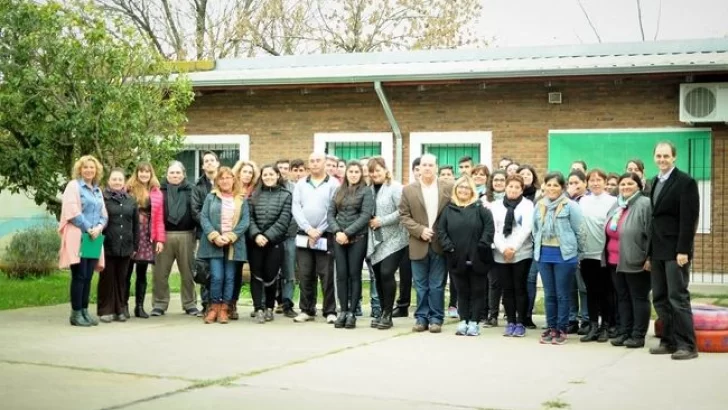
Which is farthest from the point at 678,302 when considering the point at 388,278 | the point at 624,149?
the point at 624,149

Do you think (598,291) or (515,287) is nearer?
(598,291)

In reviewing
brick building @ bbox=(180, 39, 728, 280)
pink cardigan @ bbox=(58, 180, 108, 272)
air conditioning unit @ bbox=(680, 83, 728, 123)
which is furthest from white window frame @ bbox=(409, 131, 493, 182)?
pink cardigan @ bbox=(58, 180, 108, 272)

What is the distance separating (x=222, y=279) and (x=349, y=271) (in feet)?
4.92

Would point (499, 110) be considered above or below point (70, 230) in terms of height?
above

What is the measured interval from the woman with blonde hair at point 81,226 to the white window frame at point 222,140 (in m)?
7.71

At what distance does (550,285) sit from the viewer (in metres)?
10.2

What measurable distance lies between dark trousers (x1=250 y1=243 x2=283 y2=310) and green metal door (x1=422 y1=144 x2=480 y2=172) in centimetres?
640

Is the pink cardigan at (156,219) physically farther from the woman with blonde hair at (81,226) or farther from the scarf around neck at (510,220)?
the scarf around neck at (510,220)

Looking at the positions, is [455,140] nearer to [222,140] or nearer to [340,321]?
[222,140]

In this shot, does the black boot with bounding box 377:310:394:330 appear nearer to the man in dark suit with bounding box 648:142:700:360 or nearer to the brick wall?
the man in dark suit with bounding box 648:142:700:360

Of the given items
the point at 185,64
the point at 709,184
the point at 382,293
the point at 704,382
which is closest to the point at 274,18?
the point at 185,64

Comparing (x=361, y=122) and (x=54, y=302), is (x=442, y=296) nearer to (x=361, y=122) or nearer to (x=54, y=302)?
(x=54, y=302)

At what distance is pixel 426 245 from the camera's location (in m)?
10.8

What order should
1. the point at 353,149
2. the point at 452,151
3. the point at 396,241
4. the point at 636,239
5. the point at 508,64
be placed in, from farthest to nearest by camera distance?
1. the point at 353,149
2. the point at 452,151
3. the point at 508,64
4. the point at 396,241
5. the point at 636,239
